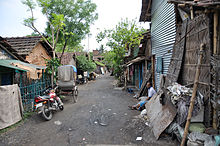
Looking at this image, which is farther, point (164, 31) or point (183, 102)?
point (164, 31)

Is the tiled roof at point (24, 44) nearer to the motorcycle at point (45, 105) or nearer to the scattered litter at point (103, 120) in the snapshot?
the motorcycle at point (45, 105)

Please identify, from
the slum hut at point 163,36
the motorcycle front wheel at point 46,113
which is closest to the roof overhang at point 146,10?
Result: the slum hut at point 163,36

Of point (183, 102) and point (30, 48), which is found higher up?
point (30, 48)

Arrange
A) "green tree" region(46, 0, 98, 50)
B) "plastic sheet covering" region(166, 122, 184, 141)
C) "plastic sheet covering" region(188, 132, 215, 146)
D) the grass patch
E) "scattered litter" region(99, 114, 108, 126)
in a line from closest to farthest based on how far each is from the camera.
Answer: "plastic sheet covering" region(188, 132, 215, 146) < "plastic sheet covering" region(166, 122, 184, 141) < the grass patch < "scattered litter" region(99, 114, 108, 126) < "green tree" region(46, 0, 98, 50)

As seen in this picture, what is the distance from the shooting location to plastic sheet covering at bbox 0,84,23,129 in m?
5.04

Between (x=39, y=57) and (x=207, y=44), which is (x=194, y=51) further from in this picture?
(x=39, y=57)

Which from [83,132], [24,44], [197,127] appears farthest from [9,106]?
[24,44]

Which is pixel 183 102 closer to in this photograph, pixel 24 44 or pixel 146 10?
pixel 146 10

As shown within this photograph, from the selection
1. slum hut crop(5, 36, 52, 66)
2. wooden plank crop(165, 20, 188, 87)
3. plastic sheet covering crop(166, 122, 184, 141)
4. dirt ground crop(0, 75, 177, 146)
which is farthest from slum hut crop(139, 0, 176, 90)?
slum hut crop(5, 36, 52, 66)

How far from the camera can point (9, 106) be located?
528cm

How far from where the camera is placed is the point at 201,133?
10.8ft

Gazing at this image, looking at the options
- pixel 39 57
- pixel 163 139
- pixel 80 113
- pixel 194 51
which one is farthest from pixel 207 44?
pixel 39 57

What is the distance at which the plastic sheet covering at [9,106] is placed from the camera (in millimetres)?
5039

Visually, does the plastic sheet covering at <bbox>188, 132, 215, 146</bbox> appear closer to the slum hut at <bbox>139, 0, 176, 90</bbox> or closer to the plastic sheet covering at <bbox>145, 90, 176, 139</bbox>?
the plastic sheet covering at <bbox>145, 90, 176, 139</bbox>
